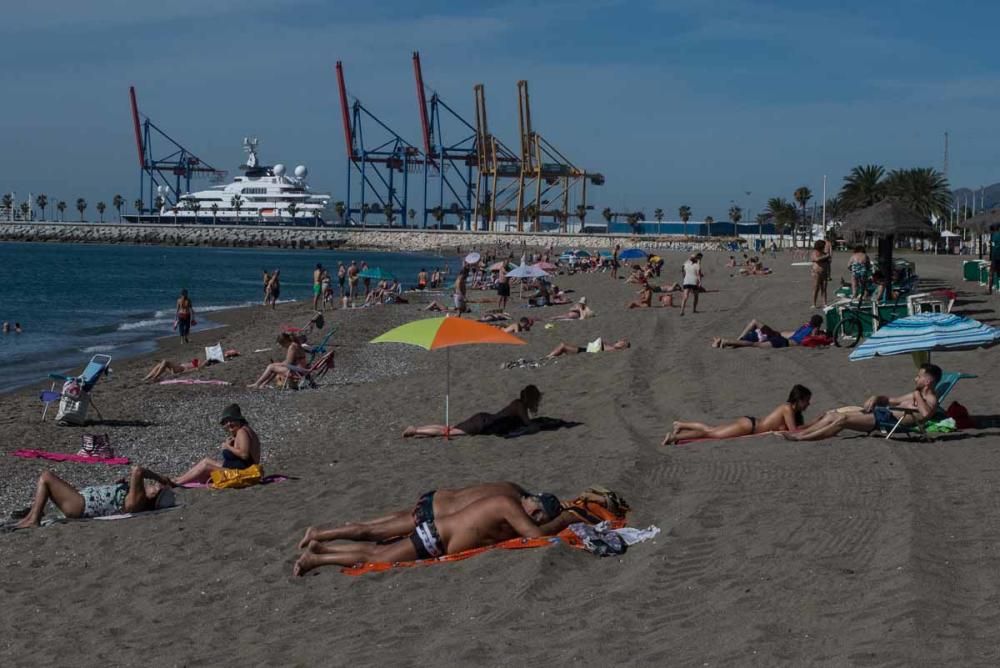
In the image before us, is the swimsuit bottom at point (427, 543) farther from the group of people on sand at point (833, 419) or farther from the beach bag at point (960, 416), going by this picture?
the beach bag at point (960, 416)

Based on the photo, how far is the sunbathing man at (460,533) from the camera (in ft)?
17.7

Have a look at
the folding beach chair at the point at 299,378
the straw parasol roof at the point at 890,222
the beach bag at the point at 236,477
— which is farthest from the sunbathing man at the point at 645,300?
the beach bag at the point at 236,477

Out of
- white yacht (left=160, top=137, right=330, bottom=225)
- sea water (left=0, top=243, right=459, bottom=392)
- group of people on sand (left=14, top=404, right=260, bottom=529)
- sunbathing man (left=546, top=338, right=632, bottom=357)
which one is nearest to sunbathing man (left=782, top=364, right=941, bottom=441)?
group of people on sand (left=14, top=404, right=260, bottom=529)

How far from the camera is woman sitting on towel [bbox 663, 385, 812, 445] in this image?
8117 millimetres

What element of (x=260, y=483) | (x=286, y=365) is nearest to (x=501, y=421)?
(x=260, y=483)

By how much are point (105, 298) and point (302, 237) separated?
6712 cm

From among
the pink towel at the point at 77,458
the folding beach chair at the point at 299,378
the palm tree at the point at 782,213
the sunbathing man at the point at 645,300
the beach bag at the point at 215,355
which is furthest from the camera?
the palm tree at the point at 782,213

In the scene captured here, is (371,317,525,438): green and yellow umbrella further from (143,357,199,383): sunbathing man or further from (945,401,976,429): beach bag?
(143,357,199,383): sunbathing man

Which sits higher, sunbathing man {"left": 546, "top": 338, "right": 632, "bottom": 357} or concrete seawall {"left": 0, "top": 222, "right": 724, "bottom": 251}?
concrete seawall {"left": 0, "top": 222, "right": 724, "bottom": 251}

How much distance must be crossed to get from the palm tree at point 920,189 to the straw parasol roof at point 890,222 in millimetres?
39219

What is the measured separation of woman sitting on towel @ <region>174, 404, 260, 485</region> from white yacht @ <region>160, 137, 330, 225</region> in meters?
106

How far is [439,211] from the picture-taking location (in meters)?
105

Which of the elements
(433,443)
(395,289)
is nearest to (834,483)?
(433,443)

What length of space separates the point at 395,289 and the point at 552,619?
92.2 feet
